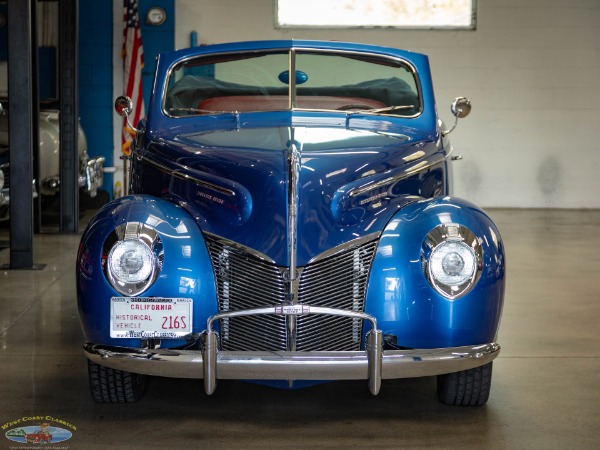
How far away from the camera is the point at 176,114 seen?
439cm

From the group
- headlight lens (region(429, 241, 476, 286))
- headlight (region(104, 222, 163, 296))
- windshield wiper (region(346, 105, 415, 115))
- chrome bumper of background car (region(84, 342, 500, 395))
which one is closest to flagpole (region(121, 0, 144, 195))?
windshield wiper (region(346, 105, 415, 115))

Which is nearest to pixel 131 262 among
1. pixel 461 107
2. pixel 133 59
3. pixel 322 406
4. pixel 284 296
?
pixel 284 296

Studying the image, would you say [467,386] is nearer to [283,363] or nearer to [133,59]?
[283,363]

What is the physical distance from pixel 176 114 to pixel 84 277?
131 cm

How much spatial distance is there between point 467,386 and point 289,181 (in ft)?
3.48

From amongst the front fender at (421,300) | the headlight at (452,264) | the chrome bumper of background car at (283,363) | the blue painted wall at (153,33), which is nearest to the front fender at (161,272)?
the chrome bumper of background car at (283,363)

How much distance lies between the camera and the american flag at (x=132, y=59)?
11.6 meters

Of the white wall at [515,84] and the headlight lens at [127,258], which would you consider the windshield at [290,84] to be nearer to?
the headlight lens at [127,258]

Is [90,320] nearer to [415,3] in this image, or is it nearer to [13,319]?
[13,319]

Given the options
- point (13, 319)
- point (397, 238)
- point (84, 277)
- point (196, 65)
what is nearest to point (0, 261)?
point (13, 319)

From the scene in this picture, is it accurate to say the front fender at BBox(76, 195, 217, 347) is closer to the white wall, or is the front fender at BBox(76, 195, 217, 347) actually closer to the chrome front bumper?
the chrome front bumper

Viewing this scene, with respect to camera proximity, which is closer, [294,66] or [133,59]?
[294,66]

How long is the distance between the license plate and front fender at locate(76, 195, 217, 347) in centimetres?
3

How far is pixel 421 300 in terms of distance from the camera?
3.26 meters
